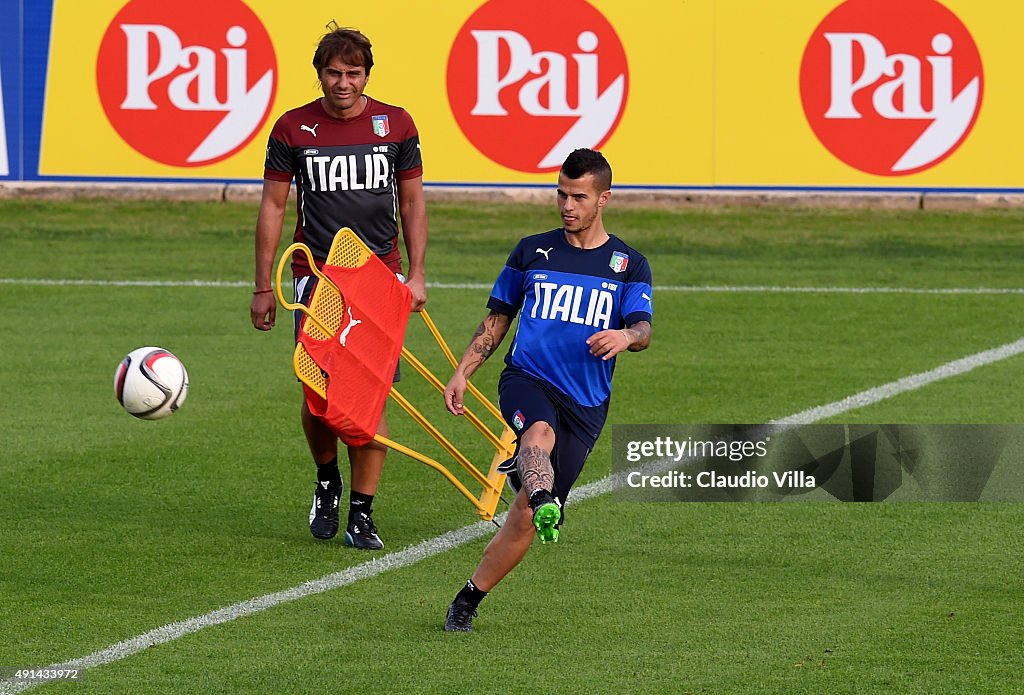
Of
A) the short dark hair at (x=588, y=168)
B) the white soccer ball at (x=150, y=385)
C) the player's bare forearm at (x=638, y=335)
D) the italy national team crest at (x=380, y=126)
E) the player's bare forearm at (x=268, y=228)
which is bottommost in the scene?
the white soccer ball at (x=150, y=385)

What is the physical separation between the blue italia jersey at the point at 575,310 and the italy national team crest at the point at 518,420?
0.22m

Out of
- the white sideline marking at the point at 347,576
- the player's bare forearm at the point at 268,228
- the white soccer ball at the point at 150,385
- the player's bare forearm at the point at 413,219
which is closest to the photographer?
the white sideline marking at the point at 347,576

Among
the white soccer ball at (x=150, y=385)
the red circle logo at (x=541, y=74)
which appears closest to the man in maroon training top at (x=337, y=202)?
the white soccer ball at (x=150, y=385)

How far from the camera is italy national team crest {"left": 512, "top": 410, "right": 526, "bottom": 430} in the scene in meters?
6.98

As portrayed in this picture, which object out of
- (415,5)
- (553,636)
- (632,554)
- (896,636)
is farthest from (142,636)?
(415,5)

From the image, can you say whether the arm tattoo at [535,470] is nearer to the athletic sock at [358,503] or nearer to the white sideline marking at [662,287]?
the athletic sock at [358,503]

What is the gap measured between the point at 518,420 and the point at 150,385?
7.38ft

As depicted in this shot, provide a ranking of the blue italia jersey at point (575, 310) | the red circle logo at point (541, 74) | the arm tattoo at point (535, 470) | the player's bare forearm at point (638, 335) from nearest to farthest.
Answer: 1. the arm tattoo at point (535, 470)
2. the player's bare forearm at point (638, 335)
3. the blue italia jersey at point (575, 310)
4. the red circle logo at point (541, 74)

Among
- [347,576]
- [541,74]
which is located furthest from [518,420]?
[541,74]

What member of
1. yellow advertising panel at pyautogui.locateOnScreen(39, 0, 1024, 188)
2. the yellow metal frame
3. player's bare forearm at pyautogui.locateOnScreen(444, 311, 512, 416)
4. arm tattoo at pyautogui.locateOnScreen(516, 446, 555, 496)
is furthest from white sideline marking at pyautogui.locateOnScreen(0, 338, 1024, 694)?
yellow advertising panel at pyautogui.locateOnScreen(39, 0, 1024, 188)

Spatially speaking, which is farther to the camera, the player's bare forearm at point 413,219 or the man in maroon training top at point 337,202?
the player's bare forearm at point 413,219

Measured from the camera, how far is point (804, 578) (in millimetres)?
7914

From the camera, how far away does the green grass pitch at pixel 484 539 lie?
673 cm

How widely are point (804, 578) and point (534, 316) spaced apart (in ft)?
5.78
